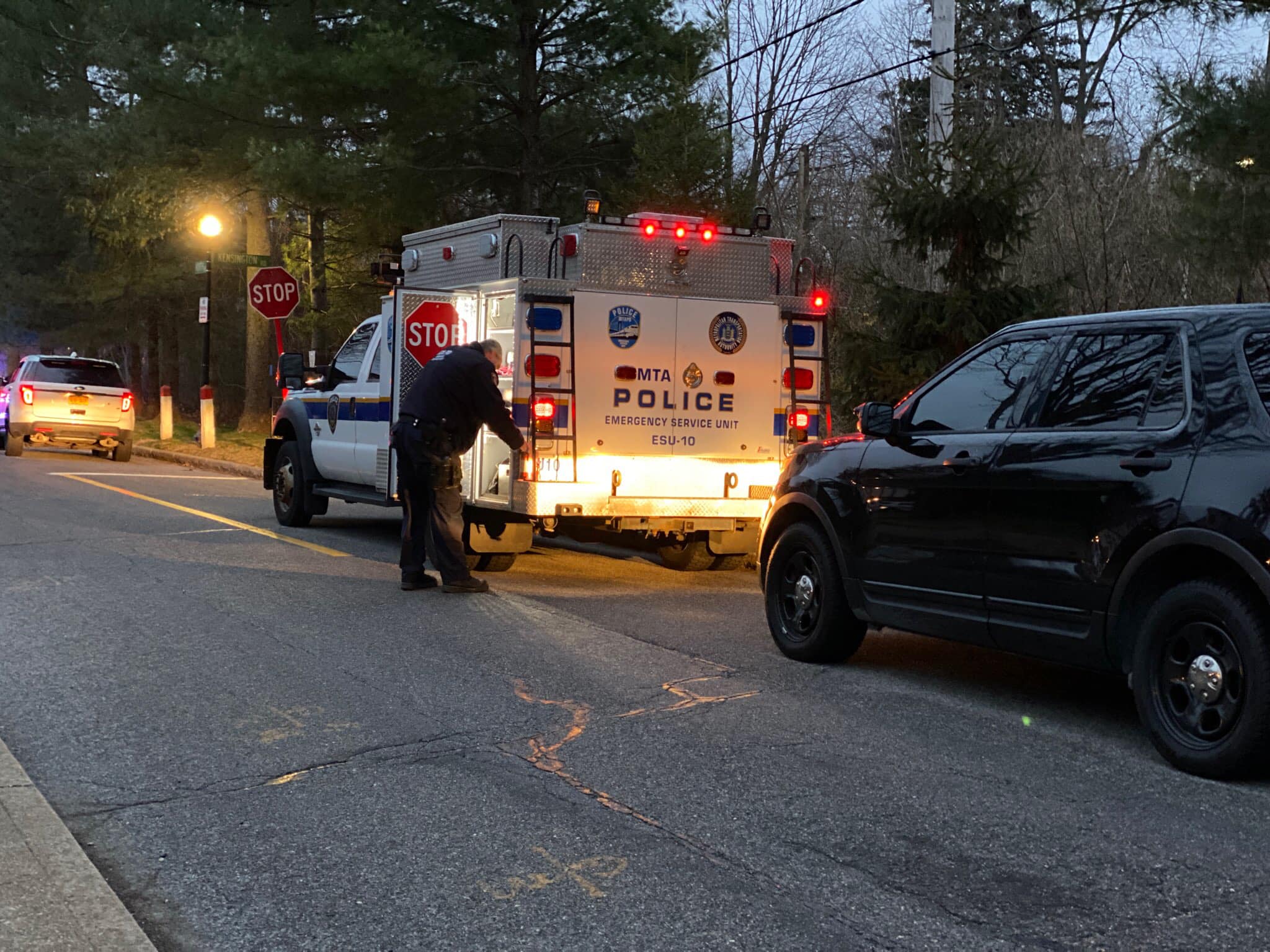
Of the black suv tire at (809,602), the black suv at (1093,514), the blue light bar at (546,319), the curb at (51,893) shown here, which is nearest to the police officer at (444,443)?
the blue light bar at (546,319)

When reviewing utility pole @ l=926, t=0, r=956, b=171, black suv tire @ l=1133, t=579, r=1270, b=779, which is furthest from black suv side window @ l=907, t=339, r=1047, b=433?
utility pole @ l=926, t=0, r=956, b=171

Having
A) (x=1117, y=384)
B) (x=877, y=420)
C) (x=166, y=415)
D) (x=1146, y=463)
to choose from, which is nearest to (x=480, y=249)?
(x=877, y=420)

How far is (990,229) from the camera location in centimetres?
1316

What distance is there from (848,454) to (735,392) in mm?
3738

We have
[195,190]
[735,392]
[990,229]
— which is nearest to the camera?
[735,392]

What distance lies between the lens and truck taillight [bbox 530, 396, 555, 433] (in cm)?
1066

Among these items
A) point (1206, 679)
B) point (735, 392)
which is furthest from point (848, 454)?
point (735, 392)

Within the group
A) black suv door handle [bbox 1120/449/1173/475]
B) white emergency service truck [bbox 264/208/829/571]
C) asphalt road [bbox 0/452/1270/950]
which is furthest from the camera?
white emergency service truck [bbox 264/208/829/571]

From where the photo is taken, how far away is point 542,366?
10695mm

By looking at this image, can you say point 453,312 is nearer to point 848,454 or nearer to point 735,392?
point 735,392

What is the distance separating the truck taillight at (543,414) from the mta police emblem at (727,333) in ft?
4.89

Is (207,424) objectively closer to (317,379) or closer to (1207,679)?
(317,379)

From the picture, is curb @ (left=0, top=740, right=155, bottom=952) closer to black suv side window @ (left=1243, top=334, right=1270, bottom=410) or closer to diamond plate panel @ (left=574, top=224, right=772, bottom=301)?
black suv side window @ (left=1243, top=334, right=1270, bottom=410)

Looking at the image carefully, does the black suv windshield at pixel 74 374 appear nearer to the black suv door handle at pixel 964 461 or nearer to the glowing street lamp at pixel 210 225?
the glowing street lamp at pixel 210 225
